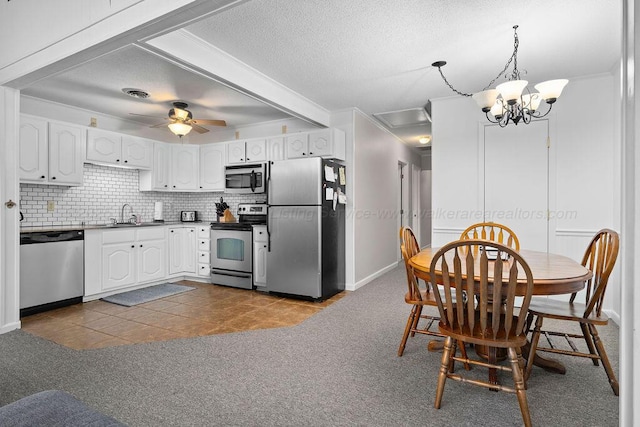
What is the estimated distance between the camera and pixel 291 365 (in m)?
2.37

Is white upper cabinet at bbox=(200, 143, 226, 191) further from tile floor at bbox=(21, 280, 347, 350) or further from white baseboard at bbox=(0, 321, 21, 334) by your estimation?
white baseboard at bbox=(0, 321, 21, 334)

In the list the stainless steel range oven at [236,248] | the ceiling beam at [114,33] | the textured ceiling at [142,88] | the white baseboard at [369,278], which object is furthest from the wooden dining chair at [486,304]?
the stainless steel range oven at [236,248]

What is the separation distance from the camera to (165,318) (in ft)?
11.1

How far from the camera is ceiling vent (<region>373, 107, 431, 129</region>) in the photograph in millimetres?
4809

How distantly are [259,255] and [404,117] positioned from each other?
3014mm

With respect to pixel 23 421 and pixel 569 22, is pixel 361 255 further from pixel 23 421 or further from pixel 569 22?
pixel 23 421

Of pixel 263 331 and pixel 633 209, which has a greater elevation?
pixel 633 209

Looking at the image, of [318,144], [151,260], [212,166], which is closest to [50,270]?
[151,260]

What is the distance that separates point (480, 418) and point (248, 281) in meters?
3.39

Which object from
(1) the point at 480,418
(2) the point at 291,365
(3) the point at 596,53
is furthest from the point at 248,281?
(3) the point at 596,53

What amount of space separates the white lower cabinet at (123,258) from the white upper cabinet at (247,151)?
57.8 inches

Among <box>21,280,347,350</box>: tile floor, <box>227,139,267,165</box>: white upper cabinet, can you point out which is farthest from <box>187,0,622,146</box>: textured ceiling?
<box>21,280,347,350</box>: tile floor

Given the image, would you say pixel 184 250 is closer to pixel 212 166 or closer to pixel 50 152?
pixel 212 166

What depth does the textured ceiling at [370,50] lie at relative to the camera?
7.80 ft
